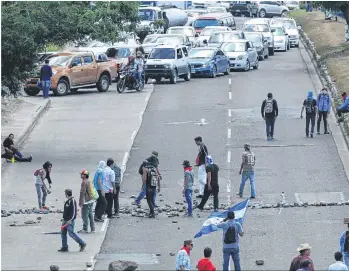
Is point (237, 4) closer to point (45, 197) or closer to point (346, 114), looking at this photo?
point (346, 114)

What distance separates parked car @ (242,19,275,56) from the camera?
6303 centimetres

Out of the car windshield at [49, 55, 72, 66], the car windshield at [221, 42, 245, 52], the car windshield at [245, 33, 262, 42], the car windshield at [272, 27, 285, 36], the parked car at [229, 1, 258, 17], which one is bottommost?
the parked car at [229, 1, 258, 17]

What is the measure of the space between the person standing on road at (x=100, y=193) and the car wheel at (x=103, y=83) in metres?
21.5

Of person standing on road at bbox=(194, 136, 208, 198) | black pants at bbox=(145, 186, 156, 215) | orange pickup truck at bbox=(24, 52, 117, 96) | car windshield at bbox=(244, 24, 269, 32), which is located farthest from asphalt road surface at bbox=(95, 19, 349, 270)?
car windshield at bbox=(244, 24, 269, 32)

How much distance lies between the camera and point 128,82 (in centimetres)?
4681

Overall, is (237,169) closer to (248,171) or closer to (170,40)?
(248,171)

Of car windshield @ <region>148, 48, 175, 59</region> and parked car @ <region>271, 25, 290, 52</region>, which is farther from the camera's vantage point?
parked car @ <region>271, 25, 290, 52</region>

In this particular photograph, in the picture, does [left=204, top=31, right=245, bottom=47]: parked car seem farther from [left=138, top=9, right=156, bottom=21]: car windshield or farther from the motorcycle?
the motorcycle

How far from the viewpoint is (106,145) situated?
3619 centimetres

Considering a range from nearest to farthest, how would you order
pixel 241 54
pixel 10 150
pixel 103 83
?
1. pixel 10 150
2. pixel 103 83
3. pixel 241 54

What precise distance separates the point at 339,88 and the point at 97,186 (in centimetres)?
1928

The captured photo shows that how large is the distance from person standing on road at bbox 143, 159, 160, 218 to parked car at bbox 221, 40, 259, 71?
88.1 feet

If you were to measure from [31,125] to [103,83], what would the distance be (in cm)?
950

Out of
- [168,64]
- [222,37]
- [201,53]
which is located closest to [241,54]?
[201,53]
